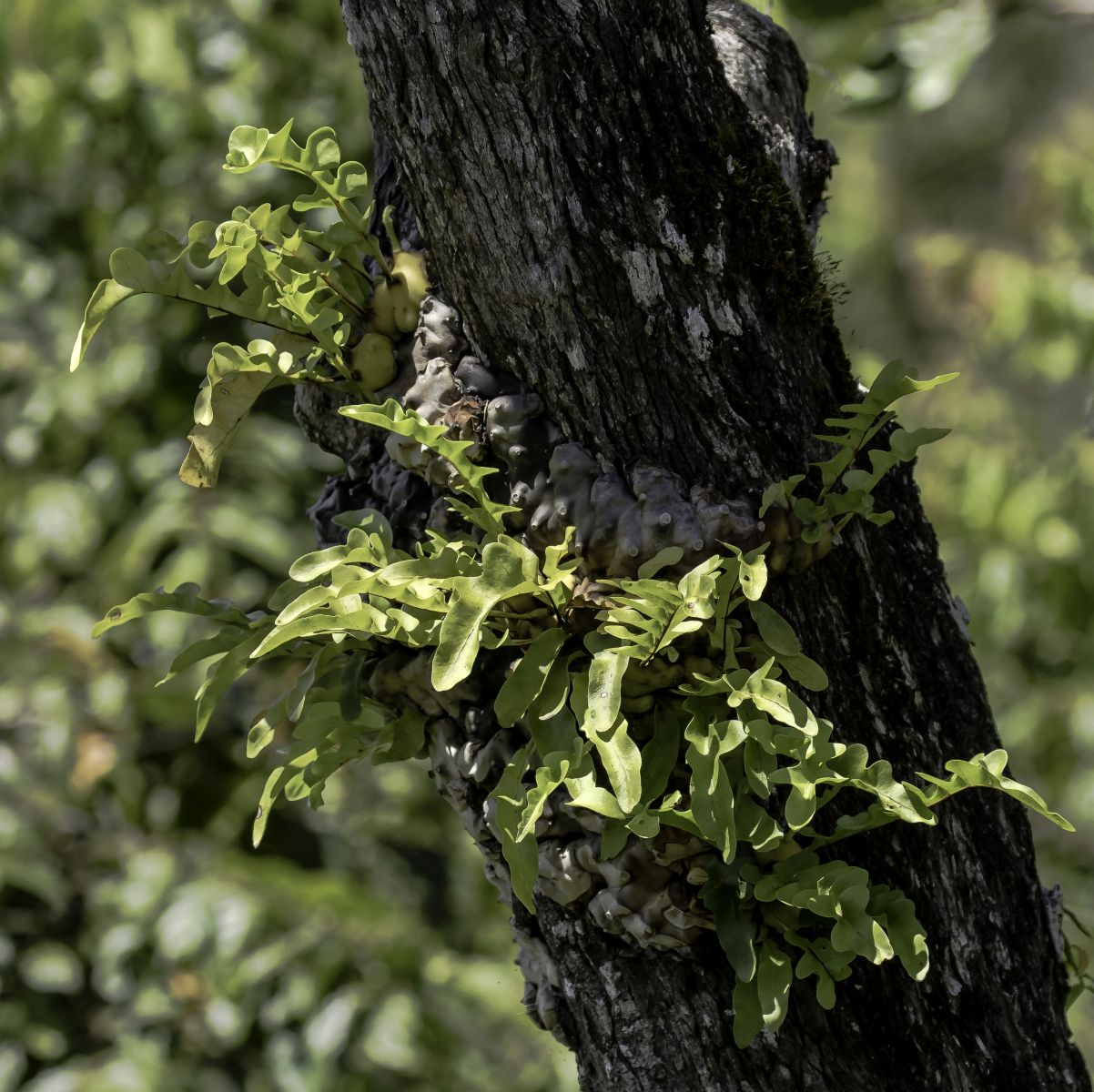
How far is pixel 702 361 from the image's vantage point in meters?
0.93

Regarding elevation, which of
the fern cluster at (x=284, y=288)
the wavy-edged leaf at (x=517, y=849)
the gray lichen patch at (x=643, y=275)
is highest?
the gray lichen patch at (x=643, y=275)

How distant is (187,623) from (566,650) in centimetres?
181

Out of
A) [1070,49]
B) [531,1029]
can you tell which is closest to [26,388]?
[531,1029]

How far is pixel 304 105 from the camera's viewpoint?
2.82 m

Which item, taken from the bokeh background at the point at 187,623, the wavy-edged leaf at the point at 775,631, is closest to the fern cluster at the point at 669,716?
the wavy-edged leaf at the point at 775,631

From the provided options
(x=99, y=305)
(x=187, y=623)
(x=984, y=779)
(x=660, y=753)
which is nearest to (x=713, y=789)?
(x=660, y=753)

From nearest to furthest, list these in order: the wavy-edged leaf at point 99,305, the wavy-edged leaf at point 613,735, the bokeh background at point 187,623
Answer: the wavy-edged leaf at point 613,735 → the wavy-edged leaf at point 99,305 → the bokeh background at point 187,623

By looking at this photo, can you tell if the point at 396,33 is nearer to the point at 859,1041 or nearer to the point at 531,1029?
the point at 859,1041

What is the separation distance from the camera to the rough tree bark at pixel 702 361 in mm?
904

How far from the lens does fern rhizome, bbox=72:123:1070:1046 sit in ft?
2.82

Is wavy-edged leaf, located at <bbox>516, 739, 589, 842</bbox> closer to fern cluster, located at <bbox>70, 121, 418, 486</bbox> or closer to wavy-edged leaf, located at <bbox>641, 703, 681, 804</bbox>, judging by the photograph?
wavy-edged leaf, located at <bbox>641, 703, 681, 804</bbox>

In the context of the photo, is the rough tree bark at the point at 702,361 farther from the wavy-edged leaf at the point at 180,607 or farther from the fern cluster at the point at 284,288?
the wavy-edged leaf at the point at 180,607

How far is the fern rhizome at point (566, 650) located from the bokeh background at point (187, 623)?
1544 millimetres

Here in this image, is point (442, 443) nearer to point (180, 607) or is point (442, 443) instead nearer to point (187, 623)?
point (180, 607)
